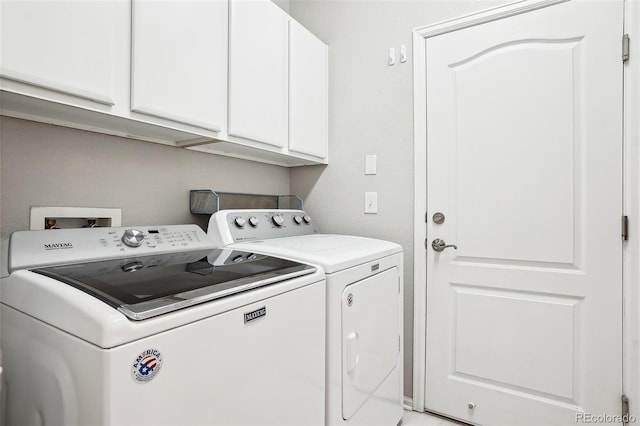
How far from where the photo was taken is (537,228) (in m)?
1.62

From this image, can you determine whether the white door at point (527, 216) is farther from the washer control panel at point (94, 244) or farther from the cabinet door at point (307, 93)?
the washer control panel at point (94, 244)

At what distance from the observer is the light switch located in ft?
A: 6.73

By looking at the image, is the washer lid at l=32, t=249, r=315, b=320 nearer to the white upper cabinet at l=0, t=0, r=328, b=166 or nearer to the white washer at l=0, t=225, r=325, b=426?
the white washer at l=0, t=225, r=325, b=426

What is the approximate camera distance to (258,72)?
64.2 inches

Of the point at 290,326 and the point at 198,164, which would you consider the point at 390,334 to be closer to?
the point at 290,326

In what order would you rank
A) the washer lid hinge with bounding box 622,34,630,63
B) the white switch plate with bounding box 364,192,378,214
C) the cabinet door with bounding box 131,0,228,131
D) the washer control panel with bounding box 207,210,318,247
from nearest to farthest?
1. the cabinet door with bounding box 131,0,228,131
2. the washer lid hinge with bounding box 622,34,630,63
3. the washer control panel with bounding box 207,210,318,247
4. the white switch plate with bounding box 364,192,378,214

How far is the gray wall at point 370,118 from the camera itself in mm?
1943

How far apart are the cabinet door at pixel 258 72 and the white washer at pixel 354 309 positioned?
43cm

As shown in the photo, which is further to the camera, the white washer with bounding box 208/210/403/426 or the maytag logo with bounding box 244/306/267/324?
the white washer with bounding box 208/210/403/426

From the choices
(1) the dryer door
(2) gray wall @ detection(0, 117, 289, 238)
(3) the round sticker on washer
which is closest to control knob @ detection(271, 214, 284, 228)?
(2) gray wall @ detection(0, 117, 289, 238)

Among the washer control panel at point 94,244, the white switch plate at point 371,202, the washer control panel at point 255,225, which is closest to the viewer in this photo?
the washer control panel at point 94,244

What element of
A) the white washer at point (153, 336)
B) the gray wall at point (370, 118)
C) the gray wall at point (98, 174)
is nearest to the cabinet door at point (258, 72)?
the gray wall at point (98, 174)

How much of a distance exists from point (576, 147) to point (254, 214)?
155cm

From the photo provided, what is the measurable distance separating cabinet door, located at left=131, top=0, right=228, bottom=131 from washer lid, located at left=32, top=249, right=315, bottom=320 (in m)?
0.54
